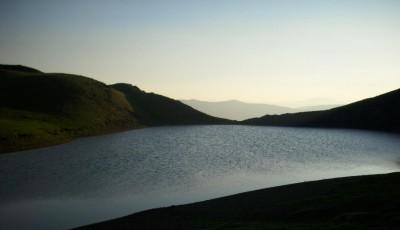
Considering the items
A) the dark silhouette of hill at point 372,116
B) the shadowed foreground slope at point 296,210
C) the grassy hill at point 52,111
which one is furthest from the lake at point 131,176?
the dark silhouette of hill at point 372,116

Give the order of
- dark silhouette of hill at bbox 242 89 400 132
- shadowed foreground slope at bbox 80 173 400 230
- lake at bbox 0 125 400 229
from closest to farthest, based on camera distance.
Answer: shadowed foreground slope at bbox 80 173 400 230 < lake at bbox 0 125 400 229 < dark silhouette of hill at bbox 242 89 400 132

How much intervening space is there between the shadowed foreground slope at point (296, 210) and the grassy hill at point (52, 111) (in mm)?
61497

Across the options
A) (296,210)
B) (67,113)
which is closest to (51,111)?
(67,113)

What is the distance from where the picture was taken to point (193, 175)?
55.2 meters

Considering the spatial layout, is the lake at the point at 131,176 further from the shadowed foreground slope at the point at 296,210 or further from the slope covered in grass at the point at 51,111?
the slope covered in grass at the point at 51,111

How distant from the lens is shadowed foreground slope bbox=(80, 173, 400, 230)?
24.1 metres

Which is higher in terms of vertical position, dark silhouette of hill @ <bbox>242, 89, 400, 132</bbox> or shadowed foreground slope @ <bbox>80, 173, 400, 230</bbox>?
dark silhouette of hill @ <bbox>242, 89, 400, 132</bbox>

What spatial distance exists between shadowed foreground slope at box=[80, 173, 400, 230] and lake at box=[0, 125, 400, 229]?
208 inches

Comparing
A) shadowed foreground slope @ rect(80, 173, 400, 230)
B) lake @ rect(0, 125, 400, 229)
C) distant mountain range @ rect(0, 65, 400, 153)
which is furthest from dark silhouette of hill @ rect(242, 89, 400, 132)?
shadowed foreground slope @ rect(80, 173, 400, 230)

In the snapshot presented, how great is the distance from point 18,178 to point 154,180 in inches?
792

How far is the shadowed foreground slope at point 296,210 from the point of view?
24.1 meters

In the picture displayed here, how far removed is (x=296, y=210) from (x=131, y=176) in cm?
3056

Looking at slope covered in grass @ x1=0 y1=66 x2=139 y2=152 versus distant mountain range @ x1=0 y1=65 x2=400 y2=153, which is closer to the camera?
slope covered in grass @ x1=0 y1=66 x2=139 y2=152

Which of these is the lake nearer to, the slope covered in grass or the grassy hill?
the grassy hill
